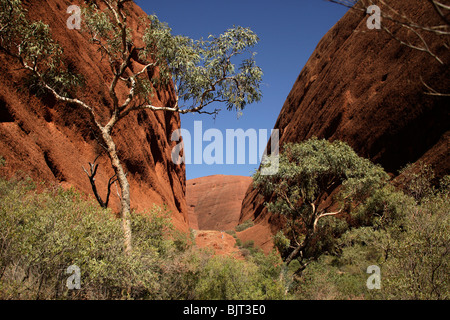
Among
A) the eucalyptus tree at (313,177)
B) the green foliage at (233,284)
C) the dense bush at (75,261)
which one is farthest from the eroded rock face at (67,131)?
the eucalyptus tree at (313,177)

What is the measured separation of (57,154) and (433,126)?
20.0 metres

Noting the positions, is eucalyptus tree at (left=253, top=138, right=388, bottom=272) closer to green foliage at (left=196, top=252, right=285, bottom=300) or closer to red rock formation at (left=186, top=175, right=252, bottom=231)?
green foliage at (left=196, top=252, right=285, bottom=300)

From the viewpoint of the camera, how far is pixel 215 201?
3374 inches

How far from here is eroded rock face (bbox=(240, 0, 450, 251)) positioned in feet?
54.4

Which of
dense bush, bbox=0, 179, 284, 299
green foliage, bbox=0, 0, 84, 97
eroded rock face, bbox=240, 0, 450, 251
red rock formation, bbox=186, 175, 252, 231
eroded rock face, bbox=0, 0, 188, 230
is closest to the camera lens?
dense bush, bbox=0, 179, 284, 299

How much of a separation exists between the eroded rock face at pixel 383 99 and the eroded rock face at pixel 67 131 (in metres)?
13.5

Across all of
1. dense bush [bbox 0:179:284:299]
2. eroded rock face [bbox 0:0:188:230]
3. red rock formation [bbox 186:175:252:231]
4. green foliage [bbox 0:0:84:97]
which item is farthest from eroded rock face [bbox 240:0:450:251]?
red rock formation [bbox 186:175:252:231]

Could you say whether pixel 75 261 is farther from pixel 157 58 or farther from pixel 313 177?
pixel 313 177

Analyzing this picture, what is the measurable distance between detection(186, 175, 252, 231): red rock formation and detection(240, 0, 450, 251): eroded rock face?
43.1 m

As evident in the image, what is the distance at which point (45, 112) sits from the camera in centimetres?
1330

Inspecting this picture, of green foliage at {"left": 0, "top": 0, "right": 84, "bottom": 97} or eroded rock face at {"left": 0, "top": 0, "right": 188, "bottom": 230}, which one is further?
eroded rock face at {"left": 0, "top": 0, "right": 188, "bottom": 230}

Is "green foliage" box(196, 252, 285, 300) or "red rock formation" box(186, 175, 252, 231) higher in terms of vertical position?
"red rock formation" box(186, 175, 252, 231)

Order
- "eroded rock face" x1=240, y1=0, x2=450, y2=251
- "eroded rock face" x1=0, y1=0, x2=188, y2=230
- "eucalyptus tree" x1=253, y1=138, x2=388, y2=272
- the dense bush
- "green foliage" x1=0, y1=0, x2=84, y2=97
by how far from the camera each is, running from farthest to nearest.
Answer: "eroded rock face" x1=240, y1=0, x2=450, y2=251, "eucalyptus tree" x1=253, y1=138, x2=388, y2=272, "eroded rock face" x1=0, y1=0, x2=188, y2=230, "green foliage" x1=0, y1=0, x2=84, y2=97, the dense bush
